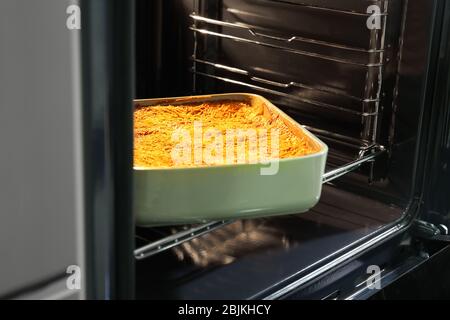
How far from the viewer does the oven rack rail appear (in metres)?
0.77

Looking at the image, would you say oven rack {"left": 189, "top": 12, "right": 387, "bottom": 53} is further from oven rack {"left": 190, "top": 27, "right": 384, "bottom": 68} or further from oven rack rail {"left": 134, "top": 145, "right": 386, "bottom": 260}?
oven rack rail {"left": 134, "top": 145, "right": 386, "bottom": 260}

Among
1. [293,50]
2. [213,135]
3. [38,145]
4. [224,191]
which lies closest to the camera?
[38,145]

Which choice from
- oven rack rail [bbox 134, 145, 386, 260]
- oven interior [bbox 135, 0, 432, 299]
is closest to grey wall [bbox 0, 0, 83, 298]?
oven rack rail [bbox 134, 145, 386, 260]

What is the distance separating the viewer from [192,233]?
2.74ft

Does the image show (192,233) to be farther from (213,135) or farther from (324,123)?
(324,123)

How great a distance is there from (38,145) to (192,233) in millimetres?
294

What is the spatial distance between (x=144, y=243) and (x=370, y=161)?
0.36 metres

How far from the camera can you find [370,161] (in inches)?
41.0

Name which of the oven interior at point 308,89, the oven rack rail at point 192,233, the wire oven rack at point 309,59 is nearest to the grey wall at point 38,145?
the oven rack rail at point 192,233

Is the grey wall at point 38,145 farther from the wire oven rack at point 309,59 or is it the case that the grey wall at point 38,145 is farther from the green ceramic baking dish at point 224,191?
the wire oven rack at point 309,59

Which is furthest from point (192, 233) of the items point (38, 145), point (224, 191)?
point (38, 145)
